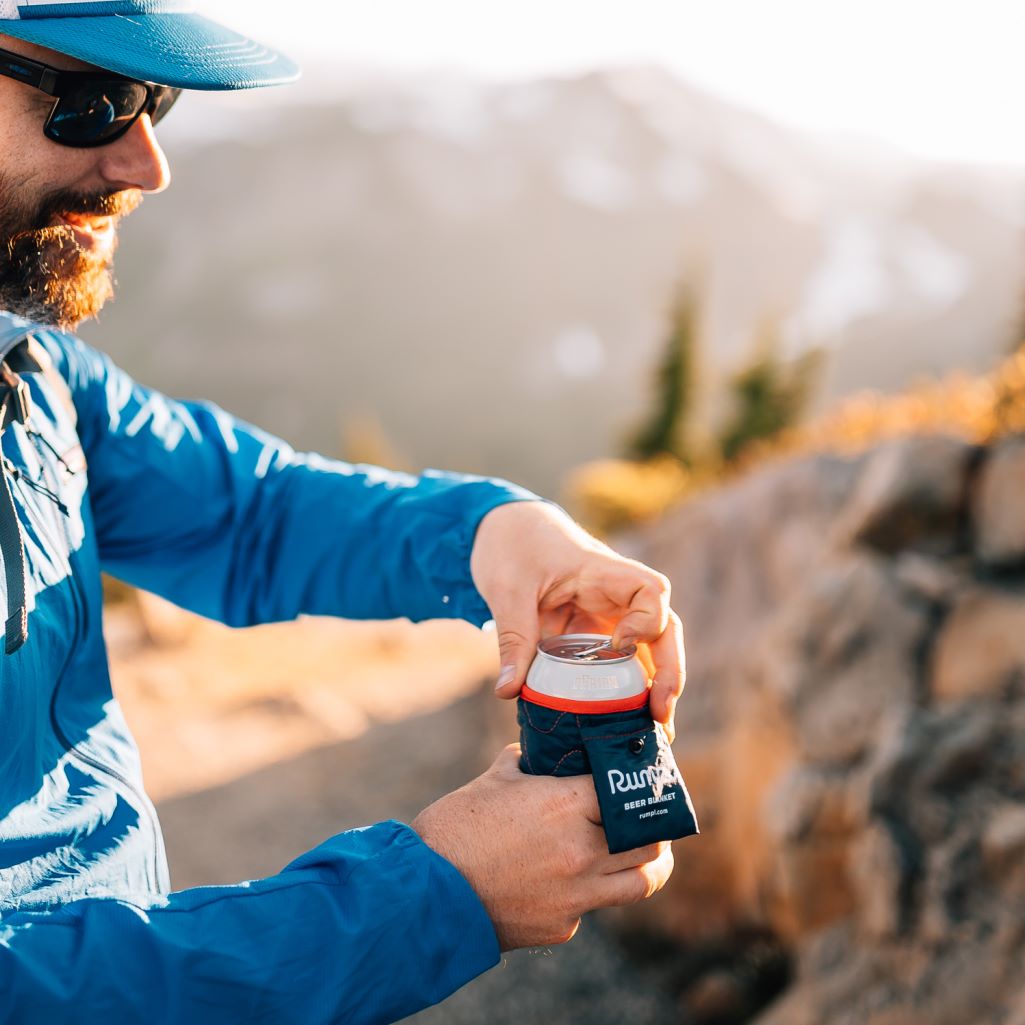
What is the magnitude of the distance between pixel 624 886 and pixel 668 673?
0.45 meters

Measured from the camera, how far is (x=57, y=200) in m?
2.14

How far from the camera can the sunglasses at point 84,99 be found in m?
1.98

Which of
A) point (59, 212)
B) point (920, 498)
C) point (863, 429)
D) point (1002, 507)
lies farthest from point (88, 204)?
point (863, 429)

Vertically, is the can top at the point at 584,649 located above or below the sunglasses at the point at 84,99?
below

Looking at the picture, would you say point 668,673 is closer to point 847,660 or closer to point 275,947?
point 275,947

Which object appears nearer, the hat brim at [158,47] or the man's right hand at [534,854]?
the man's right hand at [534,854]

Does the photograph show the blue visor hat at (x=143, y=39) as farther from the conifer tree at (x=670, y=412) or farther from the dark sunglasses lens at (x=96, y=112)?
the conifer tree at (x=670, y=412)

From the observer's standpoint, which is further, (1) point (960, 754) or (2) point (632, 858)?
(1) point (960, 754)

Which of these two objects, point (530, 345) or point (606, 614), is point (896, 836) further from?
point (530, 345)

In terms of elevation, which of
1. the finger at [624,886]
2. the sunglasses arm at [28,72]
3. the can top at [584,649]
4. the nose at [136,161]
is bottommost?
the finger at [624,886]

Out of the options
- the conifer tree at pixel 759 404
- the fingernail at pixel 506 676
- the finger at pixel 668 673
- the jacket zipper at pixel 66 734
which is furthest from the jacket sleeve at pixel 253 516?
the conifer tree at pixel 759 404

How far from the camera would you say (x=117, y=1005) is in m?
1.46

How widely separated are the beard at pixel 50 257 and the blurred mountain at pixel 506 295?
96.0m

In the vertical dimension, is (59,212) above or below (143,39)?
below
